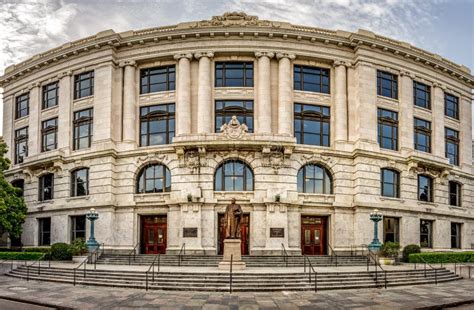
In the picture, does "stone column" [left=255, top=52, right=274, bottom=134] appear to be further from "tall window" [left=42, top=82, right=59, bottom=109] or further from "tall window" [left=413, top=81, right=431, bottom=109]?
"tall window" [left=42, top=82, right=59, bottom=109]

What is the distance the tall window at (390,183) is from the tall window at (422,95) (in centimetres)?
733

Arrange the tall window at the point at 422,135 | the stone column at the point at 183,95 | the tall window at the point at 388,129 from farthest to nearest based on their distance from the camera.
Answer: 1. the tall window at the point at 422,135
2. the tall window at the point at 388,129
3. the stone column at the point at 183,95

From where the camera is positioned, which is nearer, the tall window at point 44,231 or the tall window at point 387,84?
the tall window at point 387,84

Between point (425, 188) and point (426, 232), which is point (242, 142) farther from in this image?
point (426, 232)

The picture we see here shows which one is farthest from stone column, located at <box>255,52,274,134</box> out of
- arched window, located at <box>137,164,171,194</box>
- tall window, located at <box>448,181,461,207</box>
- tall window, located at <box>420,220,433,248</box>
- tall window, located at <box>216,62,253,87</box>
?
tall window, located at <box>448,181,461,207</box>

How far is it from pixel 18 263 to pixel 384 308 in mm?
23848

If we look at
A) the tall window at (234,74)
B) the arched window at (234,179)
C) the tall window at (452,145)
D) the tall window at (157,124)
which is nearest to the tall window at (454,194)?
the tall window at (452,145)

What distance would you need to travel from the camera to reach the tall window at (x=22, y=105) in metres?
46.1

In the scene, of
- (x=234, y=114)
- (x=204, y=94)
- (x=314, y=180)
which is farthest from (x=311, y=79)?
(x=204, y=94)

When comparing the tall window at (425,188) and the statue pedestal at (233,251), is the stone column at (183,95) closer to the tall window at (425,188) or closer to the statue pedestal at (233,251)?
the statue pedestal at (233,251)

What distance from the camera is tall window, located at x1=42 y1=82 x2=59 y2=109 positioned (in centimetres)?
4350

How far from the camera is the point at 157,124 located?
128ft

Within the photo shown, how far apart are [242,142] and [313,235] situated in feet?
30.4

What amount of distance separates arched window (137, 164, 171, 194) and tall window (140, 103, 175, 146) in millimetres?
2105
